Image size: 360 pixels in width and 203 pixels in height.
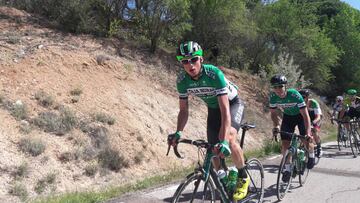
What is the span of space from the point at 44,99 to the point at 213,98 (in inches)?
276

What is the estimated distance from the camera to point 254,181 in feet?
20.1

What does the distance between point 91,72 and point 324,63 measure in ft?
66.2

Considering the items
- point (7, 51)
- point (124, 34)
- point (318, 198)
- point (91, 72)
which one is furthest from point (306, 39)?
point (318, 198)

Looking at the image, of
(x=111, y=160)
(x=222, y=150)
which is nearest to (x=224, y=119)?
(x=222, y=150)

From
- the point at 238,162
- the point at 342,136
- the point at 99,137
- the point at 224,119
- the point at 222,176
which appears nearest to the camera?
the point at 224,119

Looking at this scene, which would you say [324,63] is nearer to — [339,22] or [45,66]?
[339,22]

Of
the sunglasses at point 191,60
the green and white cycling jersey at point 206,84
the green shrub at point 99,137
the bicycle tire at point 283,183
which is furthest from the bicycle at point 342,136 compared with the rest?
the sunglasses at point 191,60

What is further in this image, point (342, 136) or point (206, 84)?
point (342, 136)

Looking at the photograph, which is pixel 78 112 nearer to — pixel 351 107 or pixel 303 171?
pixel 303 171

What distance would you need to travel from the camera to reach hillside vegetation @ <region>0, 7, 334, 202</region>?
955 cm

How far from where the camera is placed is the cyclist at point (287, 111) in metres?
7.44

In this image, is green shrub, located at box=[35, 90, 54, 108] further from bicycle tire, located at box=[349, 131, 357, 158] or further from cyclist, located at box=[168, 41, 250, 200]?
bicycle tire, located at box=[349, 131, 357, 158]

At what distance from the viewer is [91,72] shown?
542 inches

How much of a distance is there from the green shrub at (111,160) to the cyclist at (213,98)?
539 centimetres
